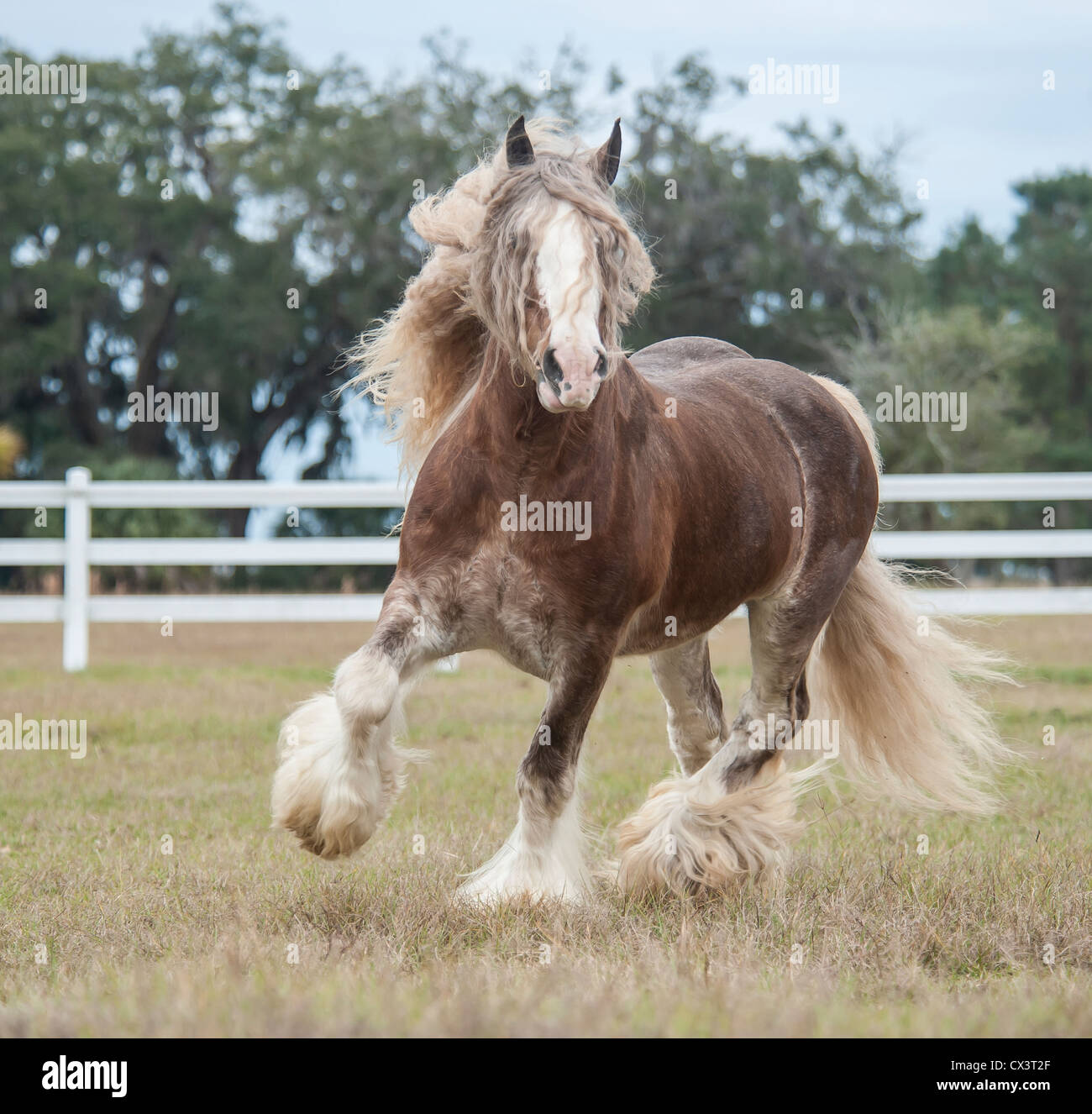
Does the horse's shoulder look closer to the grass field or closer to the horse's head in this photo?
the horse's head

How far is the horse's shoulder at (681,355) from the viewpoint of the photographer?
18.4 ft

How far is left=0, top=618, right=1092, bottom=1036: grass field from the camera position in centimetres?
275

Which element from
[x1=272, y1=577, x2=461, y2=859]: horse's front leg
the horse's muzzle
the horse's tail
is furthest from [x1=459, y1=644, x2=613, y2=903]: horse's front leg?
the horse's tail

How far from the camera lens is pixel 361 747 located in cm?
→ 386

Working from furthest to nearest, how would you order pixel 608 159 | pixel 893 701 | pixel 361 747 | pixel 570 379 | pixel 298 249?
pixel 298 249 → pixel 893 701 → pixel 608 159 → pixel 361 747 → pixel 570 379

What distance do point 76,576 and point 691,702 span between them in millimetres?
7244

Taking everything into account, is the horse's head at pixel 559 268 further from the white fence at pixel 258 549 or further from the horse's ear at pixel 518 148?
the white fence at pixel 258 549

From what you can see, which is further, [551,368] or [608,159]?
[608,159]

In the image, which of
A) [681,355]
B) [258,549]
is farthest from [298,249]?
[681,355]

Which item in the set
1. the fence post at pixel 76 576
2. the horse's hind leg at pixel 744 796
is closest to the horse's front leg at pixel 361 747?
the horse's hind leg at pixel 744 796

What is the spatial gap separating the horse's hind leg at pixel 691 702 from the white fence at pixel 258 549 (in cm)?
563

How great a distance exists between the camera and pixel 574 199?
3.75 meters

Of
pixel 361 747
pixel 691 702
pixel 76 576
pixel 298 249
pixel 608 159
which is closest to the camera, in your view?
pixel 361 747

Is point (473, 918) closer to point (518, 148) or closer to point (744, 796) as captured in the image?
point (744, 796)
